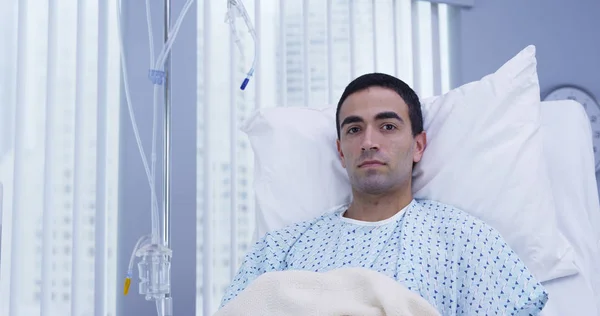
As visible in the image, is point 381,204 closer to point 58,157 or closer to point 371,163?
point 371,163

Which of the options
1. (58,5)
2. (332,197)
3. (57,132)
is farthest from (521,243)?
(58,5)

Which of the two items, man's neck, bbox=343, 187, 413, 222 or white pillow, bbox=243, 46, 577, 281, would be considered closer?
white pillow, bbox=243, 46, 577, 281

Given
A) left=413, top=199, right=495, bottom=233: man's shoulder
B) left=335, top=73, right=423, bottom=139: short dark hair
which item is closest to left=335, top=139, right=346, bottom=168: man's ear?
left=335, top=73, right=423, bottom=139: short dark hair

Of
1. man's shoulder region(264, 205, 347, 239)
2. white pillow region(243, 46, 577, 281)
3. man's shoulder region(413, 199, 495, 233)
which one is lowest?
man's shoulder region(264, 205, 347, 239)

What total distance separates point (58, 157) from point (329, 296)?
3.68 feet

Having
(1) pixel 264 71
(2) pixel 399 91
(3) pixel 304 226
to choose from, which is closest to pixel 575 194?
(2) pixel 399 91

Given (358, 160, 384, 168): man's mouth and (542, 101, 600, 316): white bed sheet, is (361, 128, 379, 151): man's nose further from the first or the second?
(542, 101, 600, 316): white bed sheet

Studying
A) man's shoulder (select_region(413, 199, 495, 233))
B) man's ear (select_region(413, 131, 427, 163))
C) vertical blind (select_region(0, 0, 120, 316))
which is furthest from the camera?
vertical blind (select_region(0, 0, 120, 316))

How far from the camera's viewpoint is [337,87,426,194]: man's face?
4.49 feet

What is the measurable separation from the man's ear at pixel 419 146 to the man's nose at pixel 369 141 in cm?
15

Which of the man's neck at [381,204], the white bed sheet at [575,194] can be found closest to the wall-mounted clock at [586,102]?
the white bed sheet at [575,194]

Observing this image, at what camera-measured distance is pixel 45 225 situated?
1.70m

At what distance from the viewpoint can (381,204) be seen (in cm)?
142

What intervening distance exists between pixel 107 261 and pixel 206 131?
0.51 meters
